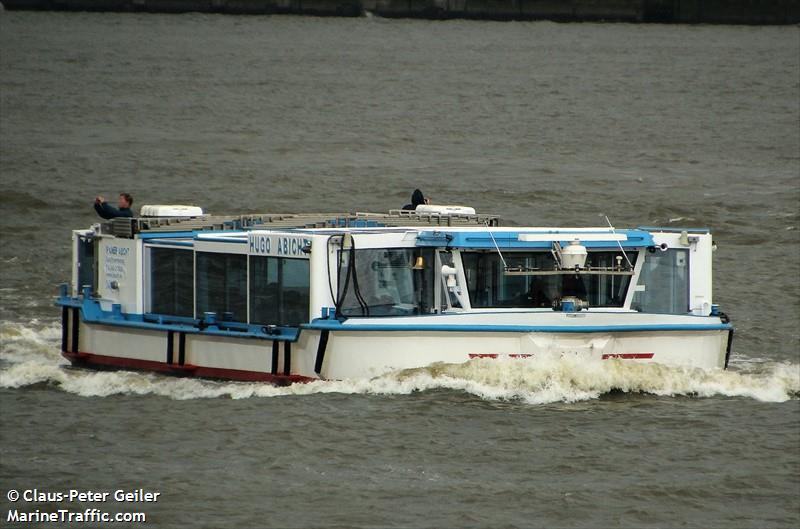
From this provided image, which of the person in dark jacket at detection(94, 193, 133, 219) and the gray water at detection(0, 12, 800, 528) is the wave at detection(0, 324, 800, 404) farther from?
the person in dark jacket at detection(94, 193, 133, 219)

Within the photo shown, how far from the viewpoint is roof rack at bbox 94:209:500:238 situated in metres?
30.4

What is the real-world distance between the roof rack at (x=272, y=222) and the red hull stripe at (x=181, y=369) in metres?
2.07

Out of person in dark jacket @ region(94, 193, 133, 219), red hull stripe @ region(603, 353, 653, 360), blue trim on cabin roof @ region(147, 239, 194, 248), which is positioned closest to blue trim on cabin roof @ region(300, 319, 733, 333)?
red hull stripe @ region(603, 353, 653, 360)

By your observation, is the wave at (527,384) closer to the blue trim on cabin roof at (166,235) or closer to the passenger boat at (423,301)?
the passenger boat at (423,301)

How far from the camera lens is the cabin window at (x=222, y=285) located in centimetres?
2839

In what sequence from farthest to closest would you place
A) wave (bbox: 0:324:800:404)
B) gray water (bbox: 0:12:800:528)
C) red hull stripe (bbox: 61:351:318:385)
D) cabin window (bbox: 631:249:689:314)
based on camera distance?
cabin window (bbox: 631:249:689:314) → red hull stripe (bbox: 61:351:318:385) → wave (bbox: 0:324:800:404) → gray water (bbox: 0:12:800:528)

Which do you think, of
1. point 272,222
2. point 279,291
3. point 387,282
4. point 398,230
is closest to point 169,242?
point 272,222

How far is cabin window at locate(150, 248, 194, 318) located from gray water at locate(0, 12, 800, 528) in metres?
1.63

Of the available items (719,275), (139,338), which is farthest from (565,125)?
(139,338)

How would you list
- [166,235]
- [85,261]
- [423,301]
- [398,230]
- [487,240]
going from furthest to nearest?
1. [85,261]
2. [166,235]
3. [398,230]
4. [423,301]
5. [487,240]

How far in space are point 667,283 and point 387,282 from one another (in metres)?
4.26

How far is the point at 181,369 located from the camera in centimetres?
2872

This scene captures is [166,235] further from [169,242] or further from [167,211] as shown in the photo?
[167,211]

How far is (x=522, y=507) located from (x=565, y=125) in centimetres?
5475
